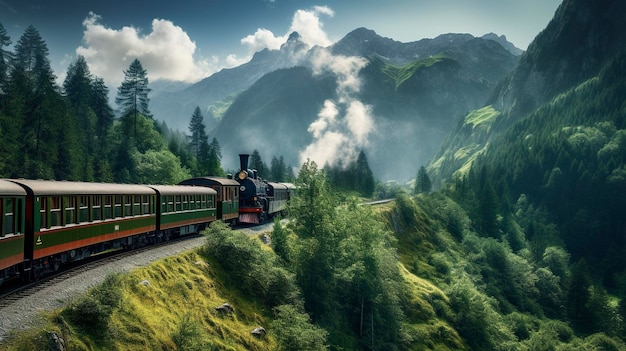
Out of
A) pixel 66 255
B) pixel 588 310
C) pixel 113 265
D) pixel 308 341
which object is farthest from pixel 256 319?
pixel 588 310

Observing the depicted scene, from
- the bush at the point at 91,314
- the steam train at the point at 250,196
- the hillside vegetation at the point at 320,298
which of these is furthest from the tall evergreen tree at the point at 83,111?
the bush at the point at 91,314

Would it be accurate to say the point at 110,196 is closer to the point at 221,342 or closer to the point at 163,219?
the point at 163,219

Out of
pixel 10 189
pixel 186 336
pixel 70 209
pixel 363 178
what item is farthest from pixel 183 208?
pixel 363 178

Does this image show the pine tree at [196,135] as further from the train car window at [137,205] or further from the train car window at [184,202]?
the train car window at [137,205]

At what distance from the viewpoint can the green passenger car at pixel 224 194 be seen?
46562 mm

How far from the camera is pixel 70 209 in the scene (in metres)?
25.7

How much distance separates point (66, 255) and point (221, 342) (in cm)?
892

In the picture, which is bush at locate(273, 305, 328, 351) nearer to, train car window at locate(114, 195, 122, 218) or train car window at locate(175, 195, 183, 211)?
train car window at locate(114, 195, 122, 218)

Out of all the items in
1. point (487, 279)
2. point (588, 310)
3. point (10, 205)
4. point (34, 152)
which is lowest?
point (588, 310)

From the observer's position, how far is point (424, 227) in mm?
100000

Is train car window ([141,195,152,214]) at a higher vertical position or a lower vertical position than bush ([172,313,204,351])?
higher

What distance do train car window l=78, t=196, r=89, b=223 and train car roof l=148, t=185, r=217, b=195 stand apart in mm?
8637

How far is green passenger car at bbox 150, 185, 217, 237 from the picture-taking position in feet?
120

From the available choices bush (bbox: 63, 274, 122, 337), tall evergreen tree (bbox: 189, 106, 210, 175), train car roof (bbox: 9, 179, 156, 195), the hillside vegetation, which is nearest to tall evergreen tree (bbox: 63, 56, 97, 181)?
tall evergreen tree (bbox: 189, 106, 210, 175)
